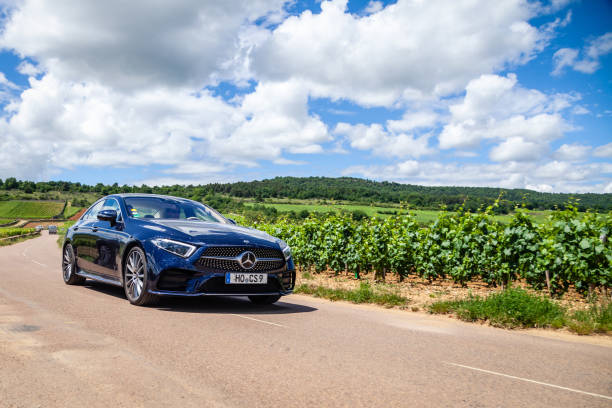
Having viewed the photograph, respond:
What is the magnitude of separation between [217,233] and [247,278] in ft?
2.61

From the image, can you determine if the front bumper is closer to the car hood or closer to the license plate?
the license plate

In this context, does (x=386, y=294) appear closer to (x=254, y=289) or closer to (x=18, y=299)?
(x=254, y=289)

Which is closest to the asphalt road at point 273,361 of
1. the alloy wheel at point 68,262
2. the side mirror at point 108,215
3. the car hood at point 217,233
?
the car hood at point 217,233

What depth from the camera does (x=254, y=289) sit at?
278 inches

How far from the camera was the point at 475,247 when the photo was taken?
12320mm

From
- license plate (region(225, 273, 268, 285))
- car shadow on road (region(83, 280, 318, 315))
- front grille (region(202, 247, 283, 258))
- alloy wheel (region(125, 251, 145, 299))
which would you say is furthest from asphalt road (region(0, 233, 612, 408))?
front grille (region(202, 247, 283, 258))

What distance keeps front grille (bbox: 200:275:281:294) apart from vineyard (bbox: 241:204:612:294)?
19.6ft

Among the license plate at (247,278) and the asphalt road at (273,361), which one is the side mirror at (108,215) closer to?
the asphalt road at (273,361)

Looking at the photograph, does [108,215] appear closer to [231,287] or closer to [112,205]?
[112,205]

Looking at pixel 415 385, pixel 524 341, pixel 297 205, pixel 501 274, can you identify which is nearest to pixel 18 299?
pixel 415 385

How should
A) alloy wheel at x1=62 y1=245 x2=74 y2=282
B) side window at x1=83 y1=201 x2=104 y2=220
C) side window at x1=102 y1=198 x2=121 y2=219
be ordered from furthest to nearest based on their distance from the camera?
1. alloy wheel at x1=62 y1=245 x2=74 y2=282
2. side window at x1=83 y1=201 x2=104 y2=220
3. side window at x1=102 y1=198 x2=121 y2=219

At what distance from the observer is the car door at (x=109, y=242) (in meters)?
7.71

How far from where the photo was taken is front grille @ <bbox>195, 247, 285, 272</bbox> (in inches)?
262

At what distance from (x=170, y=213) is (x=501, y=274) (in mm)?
7641
